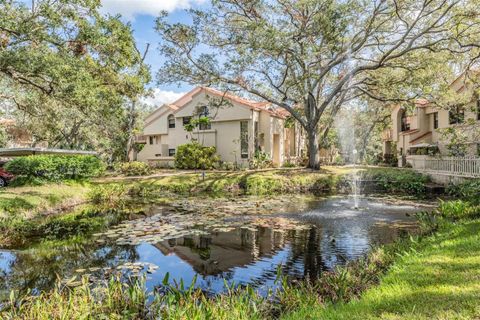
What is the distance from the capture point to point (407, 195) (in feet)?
59.5

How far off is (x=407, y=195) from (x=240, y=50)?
13.2m

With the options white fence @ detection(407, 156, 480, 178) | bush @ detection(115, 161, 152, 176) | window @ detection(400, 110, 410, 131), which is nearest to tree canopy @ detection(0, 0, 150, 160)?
bush @ detection(115, 161, 152, 176)

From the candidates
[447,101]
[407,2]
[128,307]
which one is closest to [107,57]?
[128,307]

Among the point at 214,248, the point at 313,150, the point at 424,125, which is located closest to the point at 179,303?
the point at 214,248

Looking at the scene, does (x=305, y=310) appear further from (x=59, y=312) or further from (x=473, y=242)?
(x=473, y=242)

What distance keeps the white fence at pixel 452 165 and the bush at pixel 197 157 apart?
620 inches

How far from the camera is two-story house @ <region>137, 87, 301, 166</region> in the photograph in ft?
92.6

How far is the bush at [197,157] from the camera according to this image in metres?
27.6

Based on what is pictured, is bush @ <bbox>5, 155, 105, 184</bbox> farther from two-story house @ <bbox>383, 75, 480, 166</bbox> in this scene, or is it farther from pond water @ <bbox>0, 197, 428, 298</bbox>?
two-story house @ <bbox>383, 75, 480, 166</bbox>

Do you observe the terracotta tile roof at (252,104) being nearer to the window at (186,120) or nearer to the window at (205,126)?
the window at (205,126)

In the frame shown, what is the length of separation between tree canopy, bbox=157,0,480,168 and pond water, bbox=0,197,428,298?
1069cm

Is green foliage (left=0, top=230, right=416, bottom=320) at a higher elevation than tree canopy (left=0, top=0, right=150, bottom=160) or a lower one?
lower

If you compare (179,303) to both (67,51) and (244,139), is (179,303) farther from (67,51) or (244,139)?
(244,139)

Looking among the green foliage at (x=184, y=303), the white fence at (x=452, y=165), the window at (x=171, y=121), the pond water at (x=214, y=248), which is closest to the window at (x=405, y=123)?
the white fence at (x=452, y=165)
